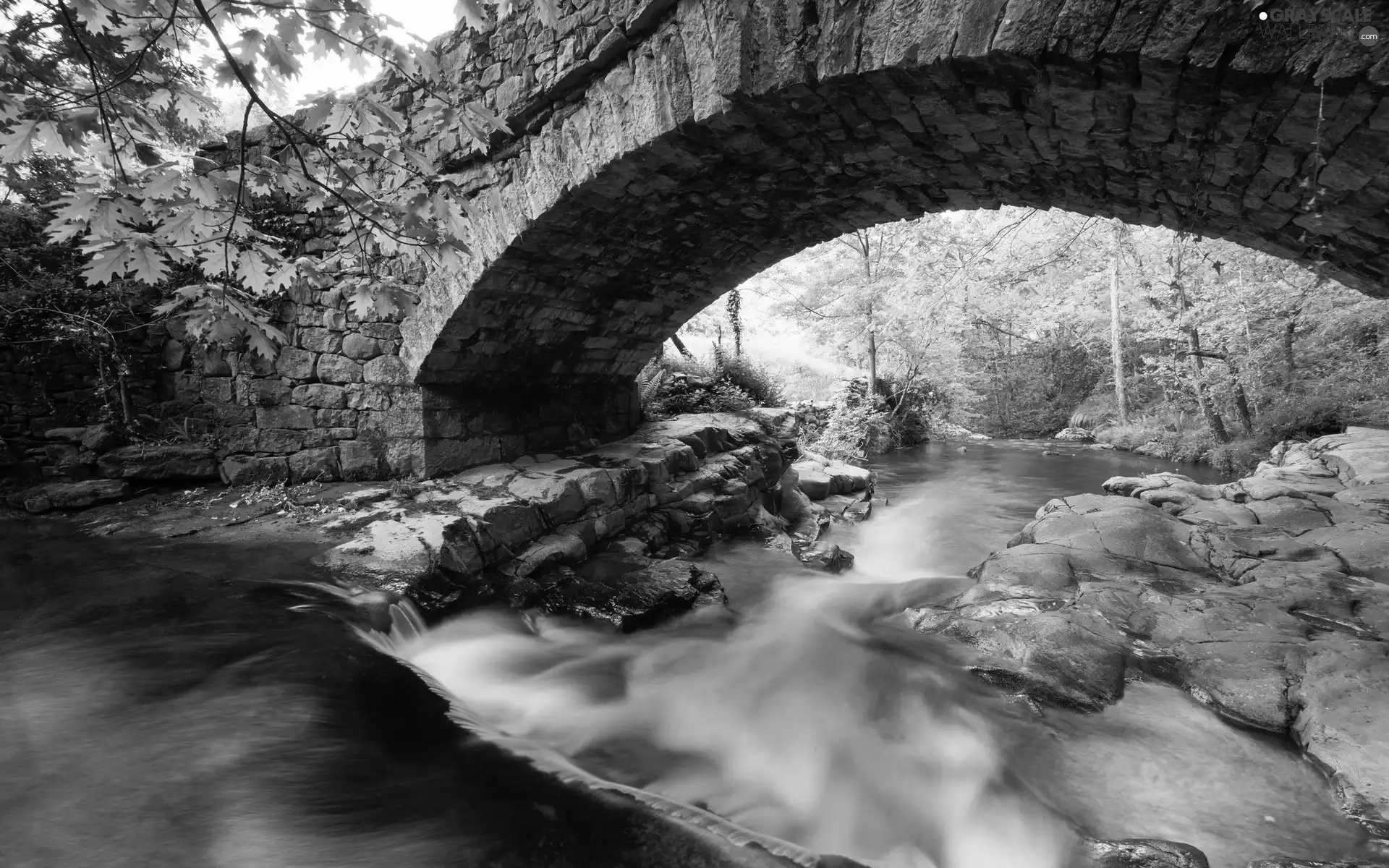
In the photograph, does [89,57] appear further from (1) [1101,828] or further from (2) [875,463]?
(2) [875,463]

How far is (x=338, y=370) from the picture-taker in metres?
5.00

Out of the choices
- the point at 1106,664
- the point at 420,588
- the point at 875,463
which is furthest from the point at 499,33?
the point at 875,463

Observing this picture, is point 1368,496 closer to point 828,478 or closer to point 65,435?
point 828,478

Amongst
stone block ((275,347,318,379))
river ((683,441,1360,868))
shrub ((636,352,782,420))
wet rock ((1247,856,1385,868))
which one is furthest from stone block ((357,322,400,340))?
wet rock ((1247,856,1385,868))

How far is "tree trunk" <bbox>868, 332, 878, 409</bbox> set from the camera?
43.5ft

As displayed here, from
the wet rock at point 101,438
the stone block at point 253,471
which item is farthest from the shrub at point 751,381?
the wet rock at point 101,438

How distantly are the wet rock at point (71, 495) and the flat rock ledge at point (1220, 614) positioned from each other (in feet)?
20.6

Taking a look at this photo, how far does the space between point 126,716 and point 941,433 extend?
17035mm

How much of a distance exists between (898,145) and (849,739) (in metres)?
3.10

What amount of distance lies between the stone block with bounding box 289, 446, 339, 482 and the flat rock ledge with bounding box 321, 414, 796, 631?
569 millimetres

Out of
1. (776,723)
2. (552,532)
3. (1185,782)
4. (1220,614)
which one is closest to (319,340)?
(552,532)

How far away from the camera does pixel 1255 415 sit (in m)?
11.2

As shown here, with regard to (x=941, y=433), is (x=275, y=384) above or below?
above

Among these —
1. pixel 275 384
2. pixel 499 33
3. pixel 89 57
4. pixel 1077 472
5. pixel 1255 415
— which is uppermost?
pixel 499 33
